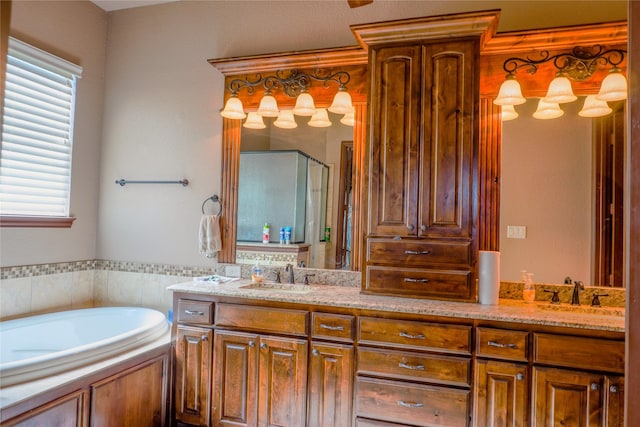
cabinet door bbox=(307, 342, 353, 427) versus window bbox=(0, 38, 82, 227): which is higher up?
window bbox=(0, 38, 82, 227)

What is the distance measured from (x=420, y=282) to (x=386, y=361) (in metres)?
0.48

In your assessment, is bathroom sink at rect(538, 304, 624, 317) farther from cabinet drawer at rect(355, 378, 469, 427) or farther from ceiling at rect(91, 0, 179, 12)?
ceiling at rect(91, 0, 179, 12)

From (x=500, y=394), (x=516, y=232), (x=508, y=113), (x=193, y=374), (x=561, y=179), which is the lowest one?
(x=193, y=374)

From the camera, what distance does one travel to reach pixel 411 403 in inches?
79.8

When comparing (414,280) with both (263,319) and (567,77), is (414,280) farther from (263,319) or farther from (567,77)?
(567,77)

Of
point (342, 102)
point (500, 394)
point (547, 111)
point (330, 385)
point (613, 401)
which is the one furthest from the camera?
point (342, 102)

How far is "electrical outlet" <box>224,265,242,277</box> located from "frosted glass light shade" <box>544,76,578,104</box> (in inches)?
90.9

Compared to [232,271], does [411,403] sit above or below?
below

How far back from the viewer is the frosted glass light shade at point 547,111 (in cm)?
236

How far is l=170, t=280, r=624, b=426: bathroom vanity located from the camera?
1.84 m

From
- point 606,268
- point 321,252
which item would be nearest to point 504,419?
point 606,268

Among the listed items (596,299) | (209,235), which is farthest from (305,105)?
(596,299)

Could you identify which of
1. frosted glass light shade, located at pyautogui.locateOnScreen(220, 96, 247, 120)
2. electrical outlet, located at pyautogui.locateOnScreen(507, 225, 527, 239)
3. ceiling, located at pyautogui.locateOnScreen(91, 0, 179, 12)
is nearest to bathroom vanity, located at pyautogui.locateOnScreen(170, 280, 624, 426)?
electrical outlet, located at pyautogui.locateOnScreen(507, 225, 527, 239)

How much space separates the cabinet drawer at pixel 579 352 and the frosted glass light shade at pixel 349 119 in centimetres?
169
